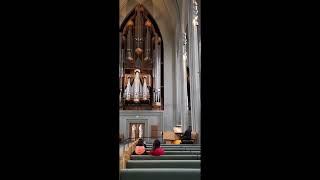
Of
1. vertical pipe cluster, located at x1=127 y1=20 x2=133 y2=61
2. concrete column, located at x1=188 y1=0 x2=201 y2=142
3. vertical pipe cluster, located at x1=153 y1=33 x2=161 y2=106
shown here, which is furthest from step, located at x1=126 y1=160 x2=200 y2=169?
vertical pipe cluster, located at x1=127 y1=20 x2=133 y2=61

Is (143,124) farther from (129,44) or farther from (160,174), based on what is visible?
(160,174)

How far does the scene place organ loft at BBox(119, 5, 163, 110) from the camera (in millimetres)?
16984

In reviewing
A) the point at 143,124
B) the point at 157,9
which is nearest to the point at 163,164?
the point at 143,124

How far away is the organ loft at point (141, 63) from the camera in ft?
55.7

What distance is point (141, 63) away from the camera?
17.5 m

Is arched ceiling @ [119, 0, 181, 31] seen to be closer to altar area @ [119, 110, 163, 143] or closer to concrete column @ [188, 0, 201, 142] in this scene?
altar area @ [119, 110, 163, 143]

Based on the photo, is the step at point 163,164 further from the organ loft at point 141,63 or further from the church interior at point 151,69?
the organ loft at point 141,63

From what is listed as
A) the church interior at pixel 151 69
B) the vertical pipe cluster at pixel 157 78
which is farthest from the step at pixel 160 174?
the vertical pipe cluster at pixel 157 78

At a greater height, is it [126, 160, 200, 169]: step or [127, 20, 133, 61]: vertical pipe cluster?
[127, 20, 133, 61]: vertical pipe cluster
